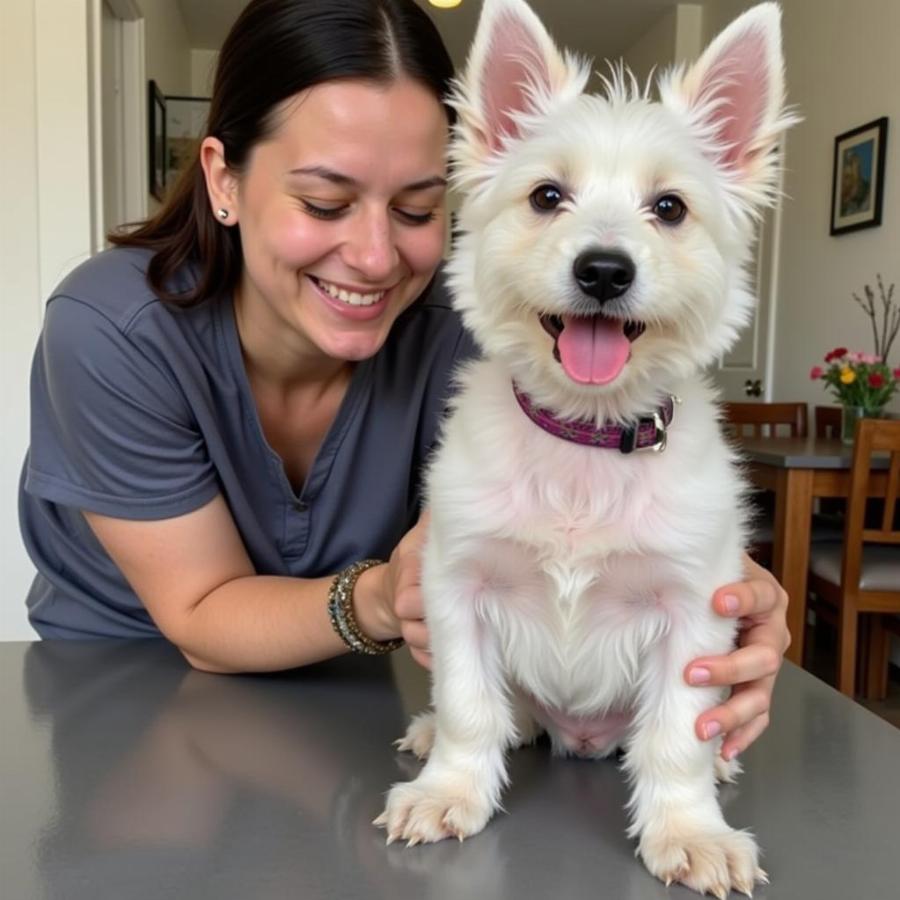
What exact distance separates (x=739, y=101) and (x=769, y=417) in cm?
357

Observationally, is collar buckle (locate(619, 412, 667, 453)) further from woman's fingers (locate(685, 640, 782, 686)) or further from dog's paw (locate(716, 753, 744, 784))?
dog's paw (locate(716, 753, 744, 784))

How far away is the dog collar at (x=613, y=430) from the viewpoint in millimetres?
920

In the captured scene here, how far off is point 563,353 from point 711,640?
1.03 ft

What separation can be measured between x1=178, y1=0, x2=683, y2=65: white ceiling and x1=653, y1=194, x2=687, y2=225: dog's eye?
5.30m

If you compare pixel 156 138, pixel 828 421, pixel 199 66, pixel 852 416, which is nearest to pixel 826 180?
pixel 828 421

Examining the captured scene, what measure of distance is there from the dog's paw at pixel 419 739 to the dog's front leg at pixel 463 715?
54 millimetres

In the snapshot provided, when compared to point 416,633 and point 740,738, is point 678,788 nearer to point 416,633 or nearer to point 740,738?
point 740,738

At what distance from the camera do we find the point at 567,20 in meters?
6.36

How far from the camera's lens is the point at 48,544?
62.0 inches

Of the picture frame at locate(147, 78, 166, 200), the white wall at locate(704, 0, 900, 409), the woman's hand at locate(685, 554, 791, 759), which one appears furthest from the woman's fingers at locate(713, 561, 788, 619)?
the picture frame at locate(147, 78, 166, 200)

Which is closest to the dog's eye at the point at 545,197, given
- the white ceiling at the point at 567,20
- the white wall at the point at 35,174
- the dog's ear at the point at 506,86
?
the dog's ear at the point at 506,86

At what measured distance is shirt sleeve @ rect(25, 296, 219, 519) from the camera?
1.24 metres

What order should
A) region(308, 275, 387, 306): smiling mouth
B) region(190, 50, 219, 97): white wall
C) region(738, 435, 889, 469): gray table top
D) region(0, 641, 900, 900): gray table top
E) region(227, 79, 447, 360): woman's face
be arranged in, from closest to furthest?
region(0, 641, 900, 900): gray table top < region(227, 79, 447, 360): woman's face < region(308, 275, 387, 306): smiling mouth < region(738, 435, 889, 469): gray table top < region(190, 50, 219, 97): white wall

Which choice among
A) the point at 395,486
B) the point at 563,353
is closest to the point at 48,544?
the point at 395,486
